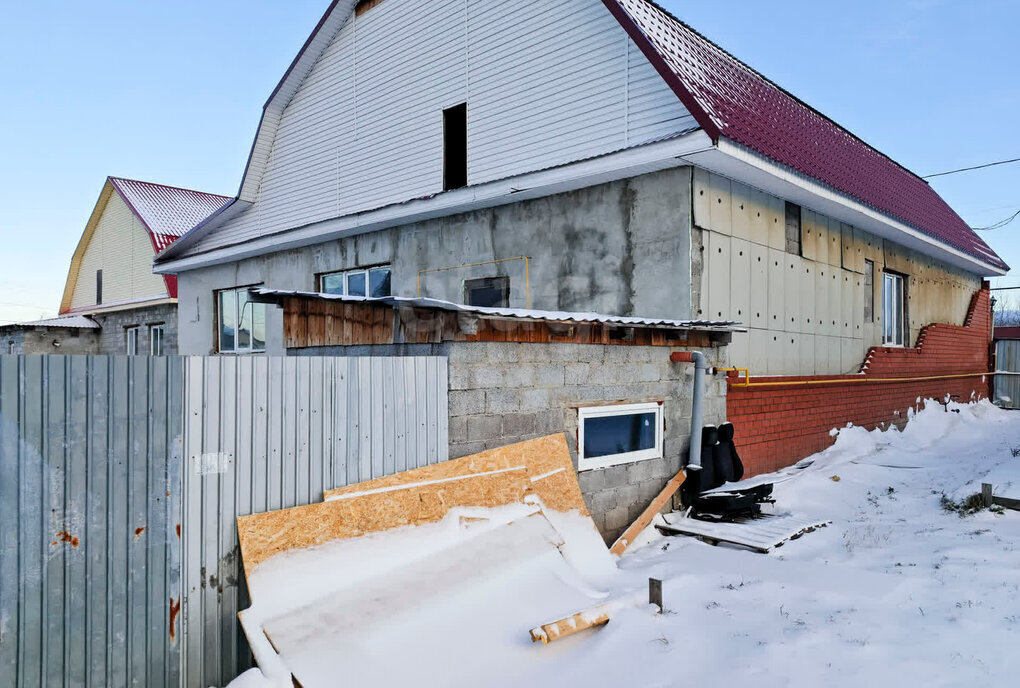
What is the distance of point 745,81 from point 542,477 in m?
8.75

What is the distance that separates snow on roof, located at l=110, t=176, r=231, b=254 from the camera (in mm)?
23656

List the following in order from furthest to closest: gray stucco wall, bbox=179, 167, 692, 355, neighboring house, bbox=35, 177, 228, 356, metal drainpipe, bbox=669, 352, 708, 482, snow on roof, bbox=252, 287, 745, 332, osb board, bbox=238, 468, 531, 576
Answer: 1. neighboring house, bbox=35, 177, 228, 356
2. gray stucco wall, bbox=179, 167, 692, 355
3. metal drainpipe, bbox=669, 352, 708, 482
4. snow on roof, bbox=252, 287, 745, 332
5. osb board, bbox=238, 468, 531, 576

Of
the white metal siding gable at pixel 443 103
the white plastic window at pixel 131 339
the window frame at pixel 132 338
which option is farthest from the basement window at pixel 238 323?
the white plastic window at pixel 131 339

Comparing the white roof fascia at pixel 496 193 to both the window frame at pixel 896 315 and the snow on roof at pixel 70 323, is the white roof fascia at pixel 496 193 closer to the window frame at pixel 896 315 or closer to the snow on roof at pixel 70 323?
the window frame at pixel 896 315

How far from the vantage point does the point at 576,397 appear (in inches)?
249

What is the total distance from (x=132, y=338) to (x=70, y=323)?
3.12 meters

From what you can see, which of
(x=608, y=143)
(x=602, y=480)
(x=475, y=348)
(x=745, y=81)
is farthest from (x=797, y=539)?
(x=745, y=81)

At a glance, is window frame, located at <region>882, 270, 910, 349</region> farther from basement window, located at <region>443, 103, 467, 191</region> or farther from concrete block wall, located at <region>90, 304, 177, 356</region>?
concrete block wall, located at <region>90, 304, 177, 356</region>

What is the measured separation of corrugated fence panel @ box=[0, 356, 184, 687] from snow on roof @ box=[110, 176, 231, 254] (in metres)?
22.0

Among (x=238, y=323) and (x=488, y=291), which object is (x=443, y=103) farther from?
(x=238, y=323)

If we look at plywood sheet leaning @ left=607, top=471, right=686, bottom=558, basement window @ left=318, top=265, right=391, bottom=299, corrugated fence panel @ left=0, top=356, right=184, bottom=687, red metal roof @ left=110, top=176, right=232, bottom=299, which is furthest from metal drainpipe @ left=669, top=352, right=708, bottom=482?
red metal roof @ left=110, top=176, right=232, bottom=299

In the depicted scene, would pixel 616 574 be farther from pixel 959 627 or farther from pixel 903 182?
pixel 903 182

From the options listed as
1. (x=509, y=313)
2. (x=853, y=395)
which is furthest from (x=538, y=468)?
(x=853, y=395)

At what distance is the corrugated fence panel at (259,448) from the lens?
3.84 m
